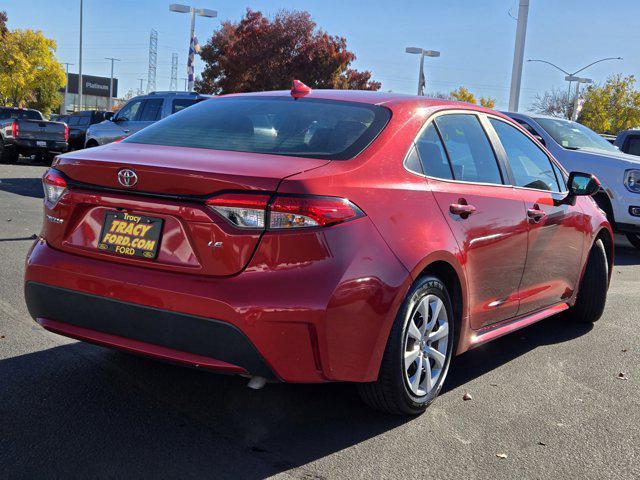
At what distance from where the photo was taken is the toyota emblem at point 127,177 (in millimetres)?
3235

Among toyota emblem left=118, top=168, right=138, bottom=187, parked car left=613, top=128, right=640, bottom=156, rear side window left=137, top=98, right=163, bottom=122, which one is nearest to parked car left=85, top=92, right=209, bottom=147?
rear side window left=137, top=98, right=163, bottom=122

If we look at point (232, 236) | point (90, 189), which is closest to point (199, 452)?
point (232, 236)

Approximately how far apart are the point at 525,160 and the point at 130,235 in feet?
9.21

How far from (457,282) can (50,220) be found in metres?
2.03

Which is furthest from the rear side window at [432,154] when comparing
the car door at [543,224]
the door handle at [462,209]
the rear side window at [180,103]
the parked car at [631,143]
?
the rear side window at [180,103]

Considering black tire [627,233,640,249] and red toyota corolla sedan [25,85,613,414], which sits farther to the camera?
black tire [627,233,640,249]

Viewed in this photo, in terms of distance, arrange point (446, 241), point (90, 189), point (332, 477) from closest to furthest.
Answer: point (332, 477) → point (90, 189) → point (446, 241)

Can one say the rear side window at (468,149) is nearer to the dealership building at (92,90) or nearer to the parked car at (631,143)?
the parked car at (631,143)

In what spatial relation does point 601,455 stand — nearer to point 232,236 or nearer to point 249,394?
point 249,394

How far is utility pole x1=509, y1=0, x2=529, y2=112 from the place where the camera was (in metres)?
21.7

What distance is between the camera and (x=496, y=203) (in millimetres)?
4270

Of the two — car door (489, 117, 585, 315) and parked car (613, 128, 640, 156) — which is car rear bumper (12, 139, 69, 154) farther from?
car door (489, 117, 585, 315)

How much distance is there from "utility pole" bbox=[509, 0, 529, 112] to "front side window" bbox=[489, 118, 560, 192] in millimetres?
17218

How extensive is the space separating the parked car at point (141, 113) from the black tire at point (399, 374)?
10.8m
